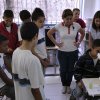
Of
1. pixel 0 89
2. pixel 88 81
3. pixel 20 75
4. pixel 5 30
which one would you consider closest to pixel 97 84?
pixel 88 81

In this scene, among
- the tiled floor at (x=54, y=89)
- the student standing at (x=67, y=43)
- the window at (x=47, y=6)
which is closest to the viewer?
the student standing at (x=67, y=43)

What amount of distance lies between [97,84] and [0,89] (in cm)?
103

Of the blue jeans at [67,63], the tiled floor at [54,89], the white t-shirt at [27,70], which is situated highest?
the white t-shirt at [27,70]

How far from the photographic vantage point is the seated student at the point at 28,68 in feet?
5.30

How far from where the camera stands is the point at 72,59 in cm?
323

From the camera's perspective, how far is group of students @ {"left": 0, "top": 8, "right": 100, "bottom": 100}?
1.65m

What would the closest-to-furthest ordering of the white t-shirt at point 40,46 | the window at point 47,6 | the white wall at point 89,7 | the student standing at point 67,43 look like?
the white t-shirt at point 40,46, the student standing at point 67,43, the white wall at point 89,7, the window at point 47,6

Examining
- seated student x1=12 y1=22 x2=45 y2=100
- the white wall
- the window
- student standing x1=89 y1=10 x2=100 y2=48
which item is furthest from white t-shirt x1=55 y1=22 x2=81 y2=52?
the window

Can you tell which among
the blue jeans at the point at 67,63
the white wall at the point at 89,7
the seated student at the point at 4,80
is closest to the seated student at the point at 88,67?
the blue jeans at the point at 67,63

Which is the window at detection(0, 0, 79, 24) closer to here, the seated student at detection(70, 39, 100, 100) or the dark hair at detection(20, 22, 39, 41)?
the seated student at detection(70, 39, 100, 100)

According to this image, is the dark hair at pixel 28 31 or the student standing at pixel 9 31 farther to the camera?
the student standing at pixel 9 31

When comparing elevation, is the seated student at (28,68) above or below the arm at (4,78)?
above

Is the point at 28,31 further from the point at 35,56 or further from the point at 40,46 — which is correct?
the point at 40,46

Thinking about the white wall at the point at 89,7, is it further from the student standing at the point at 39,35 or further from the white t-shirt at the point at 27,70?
the white t-shirt at the point at 27,70
